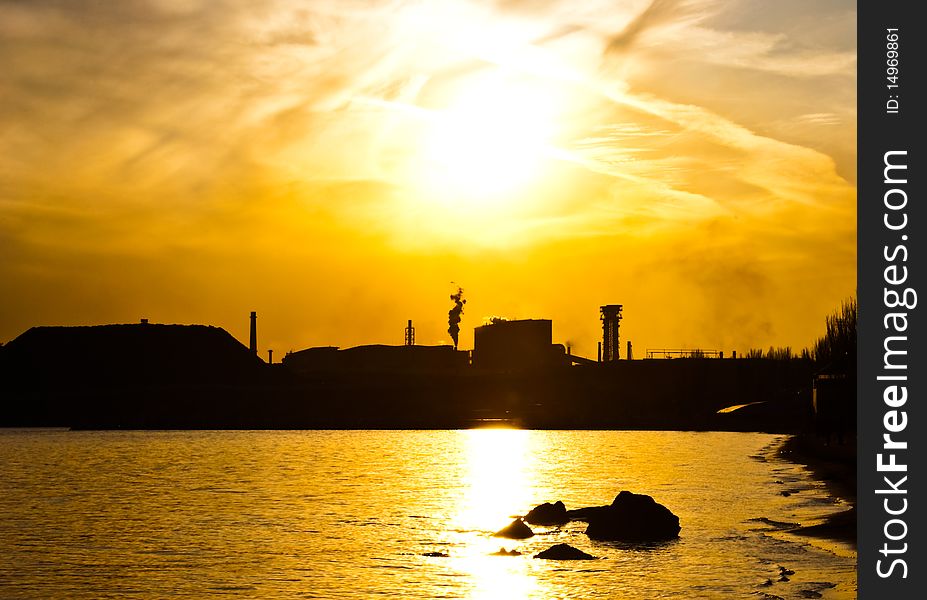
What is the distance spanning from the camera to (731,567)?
44562mm

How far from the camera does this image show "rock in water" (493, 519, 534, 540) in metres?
54.8

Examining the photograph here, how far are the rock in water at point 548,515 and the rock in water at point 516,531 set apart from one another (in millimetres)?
3634

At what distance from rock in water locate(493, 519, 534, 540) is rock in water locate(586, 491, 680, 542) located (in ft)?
9.37

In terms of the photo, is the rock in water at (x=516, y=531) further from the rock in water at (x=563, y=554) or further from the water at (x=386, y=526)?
the rock in water at (x=563, y=554)

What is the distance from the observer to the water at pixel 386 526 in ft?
139

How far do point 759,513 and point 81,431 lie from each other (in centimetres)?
15928

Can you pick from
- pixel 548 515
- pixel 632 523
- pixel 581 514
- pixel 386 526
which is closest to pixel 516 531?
pixel 548 515

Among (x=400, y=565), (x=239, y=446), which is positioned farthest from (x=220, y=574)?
(x=239, y=446)

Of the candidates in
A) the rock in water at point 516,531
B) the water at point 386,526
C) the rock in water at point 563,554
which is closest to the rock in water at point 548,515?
the water at point 386,526

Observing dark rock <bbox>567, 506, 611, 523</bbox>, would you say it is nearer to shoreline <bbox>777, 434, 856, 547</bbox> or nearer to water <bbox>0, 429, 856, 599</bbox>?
water <bbox>0, 429, 856, 599</bbox>

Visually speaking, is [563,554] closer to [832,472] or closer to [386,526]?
[386,526]

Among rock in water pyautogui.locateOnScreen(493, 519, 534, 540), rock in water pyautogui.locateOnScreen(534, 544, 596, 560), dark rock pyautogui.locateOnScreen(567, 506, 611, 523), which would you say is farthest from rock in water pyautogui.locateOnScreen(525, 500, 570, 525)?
rock in water pyautogui.locateOnScreen(534, 544, 596, 560)
